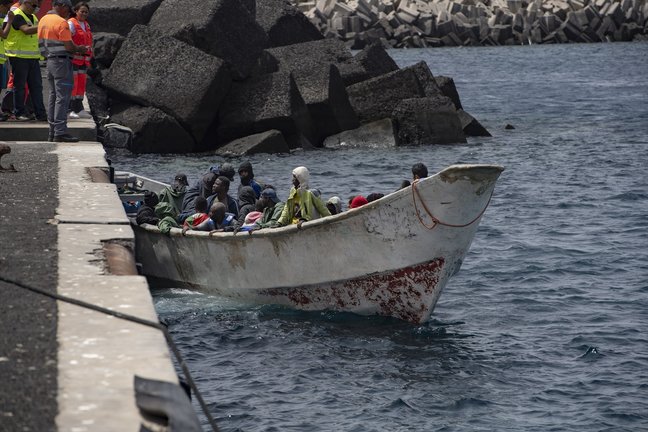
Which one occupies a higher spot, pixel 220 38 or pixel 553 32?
pixel 220 38

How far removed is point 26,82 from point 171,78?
31.3 feet

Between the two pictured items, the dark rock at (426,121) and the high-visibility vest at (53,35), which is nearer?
the high-visibility vest at (53,35)

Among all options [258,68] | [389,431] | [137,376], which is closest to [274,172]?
[258,68]

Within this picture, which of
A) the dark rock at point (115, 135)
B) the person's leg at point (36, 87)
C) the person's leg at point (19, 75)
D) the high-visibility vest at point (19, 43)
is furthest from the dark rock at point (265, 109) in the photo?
the high-visibility vest at point (19, 43)

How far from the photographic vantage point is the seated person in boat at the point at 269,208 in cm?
1584

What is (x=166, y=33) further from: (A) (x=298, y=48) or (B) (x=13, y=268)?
(B) (x=13, y=268)

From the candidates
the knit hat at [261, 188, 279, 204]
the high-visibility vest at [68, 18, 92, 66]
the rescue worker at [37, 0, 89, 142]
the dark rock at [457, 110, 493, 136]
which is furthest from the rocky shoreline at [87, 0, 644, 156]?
the knit hat at [261, 188, 279, 204]

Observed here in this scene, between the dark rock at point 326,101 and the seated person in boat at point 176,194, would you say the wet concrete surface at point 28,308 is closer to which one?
the seated person in boat at point 176,194

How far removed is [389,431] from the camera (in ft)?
38.2

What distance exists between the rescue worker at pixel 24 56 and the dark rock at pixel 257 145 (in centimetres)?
975

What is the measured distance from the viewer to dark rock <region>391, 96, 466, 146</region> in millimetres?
32134

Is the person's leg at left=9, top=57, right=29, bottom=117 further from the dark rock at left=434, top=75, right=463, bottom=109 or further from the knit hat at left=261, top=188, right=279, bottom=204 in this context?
the dark rock at left=434, top=75, right=463, bottom=109

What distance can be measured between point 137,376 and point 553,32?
8644 cm

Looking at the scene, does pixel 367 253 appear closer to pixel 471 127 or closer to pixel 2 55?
pixel 2 55
